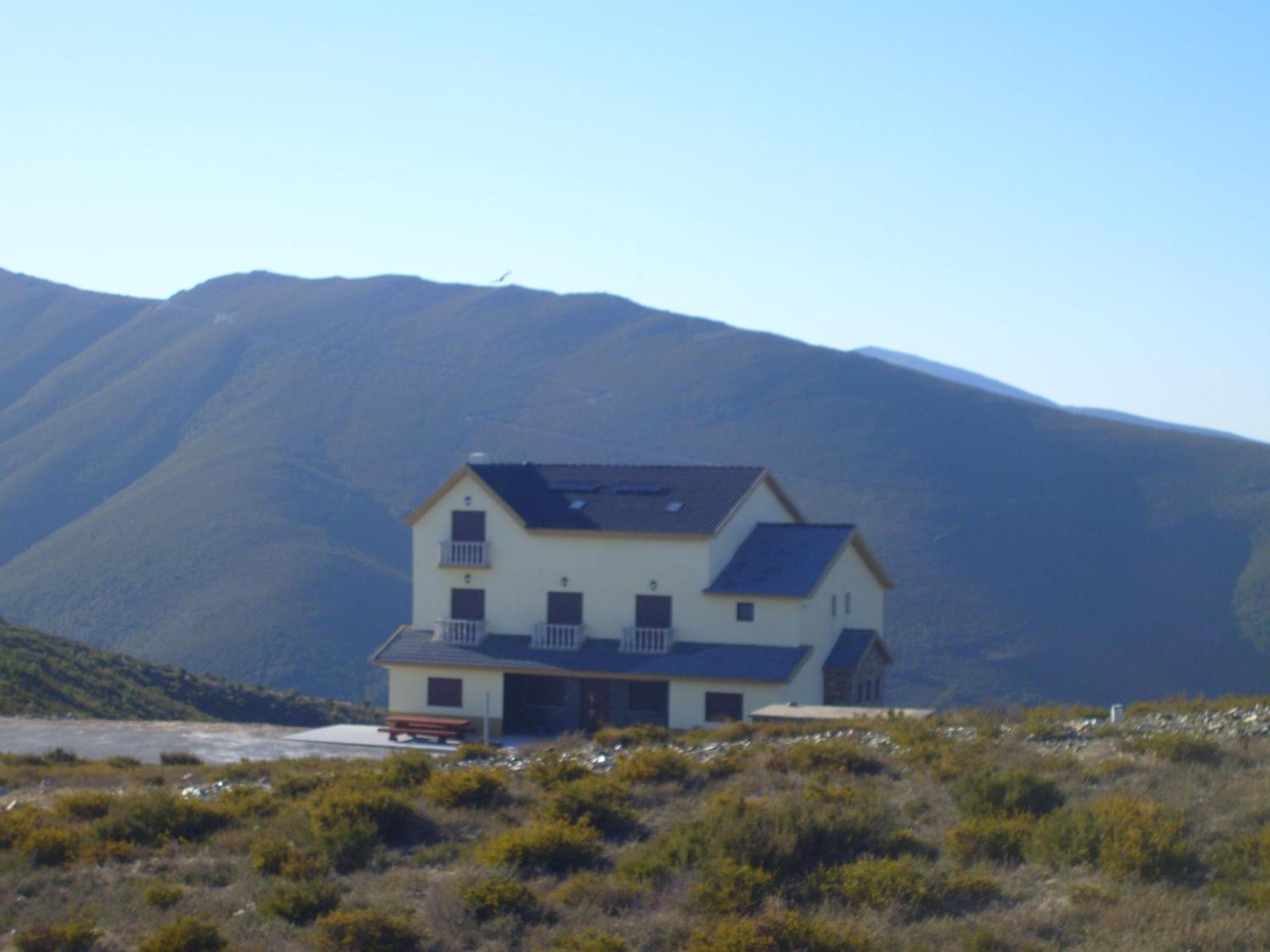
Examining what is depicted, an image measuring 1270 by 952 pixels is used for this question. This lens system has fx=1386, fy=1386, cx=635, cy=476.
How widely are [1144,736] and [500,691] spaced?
791 inches

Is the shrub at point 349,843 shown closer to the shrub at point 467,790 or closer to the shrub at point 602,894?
the shrub at point 467,790

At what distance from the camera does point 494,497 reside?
35.2 m

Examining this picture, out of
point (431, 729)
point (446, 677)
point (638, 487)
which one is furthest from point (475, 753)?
point (638, 487)

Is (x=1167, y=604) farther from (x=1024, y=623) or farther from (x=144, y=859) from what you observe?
(x=144, y=859)

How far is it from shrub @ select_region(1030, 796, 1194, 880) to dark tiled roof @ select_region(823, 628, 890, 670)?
21.4 metres

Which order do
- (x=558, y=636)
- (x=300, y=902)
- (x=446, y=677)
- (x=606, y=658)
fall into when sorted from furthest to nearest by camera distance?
(x=446, y=677)
(x=558, y=636)
(x=606, y=658)
(x=300, y=902)

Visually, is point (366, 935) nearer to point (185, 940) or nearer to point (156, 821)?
point (185, 940)

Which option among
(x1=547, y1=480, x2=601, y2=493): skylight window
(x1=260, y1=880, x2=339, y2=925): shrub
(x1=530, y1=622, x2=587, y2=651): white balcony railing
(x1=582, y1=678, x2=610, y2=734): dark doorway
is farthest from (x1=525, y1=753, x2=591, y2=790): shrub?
(x1=547, y1=480, x2=601, y2=493): skylight window

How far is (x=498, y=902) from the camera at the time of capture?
11.2 m

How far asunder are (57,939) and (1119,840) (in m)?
8.60

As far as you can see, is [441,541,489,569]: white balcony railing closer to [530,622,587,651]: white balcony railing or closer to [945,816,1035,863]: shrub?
[530,622,587,651]: white balcony railing

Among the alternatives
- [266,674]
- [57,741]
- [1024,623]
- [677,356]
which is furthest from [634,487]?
[677,356]

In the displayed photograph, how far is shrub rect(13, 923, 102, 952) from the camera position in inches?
429

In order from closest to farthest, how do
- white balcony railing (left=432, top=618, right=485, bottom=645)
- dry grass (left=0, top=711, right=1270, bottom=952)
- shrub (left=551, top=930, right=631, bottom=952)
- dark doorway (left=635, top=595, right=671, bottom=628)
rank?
1. shrub (left=551, top=930, right=631, bottom=952)
2. dry grass (left=0, top=711, right=1270, bottom=952)
3. dark doorway (left=635, top=595, right=671, bottom=628)
4. white balcony railing (left=432, top=618, right=485, bottom=645)
